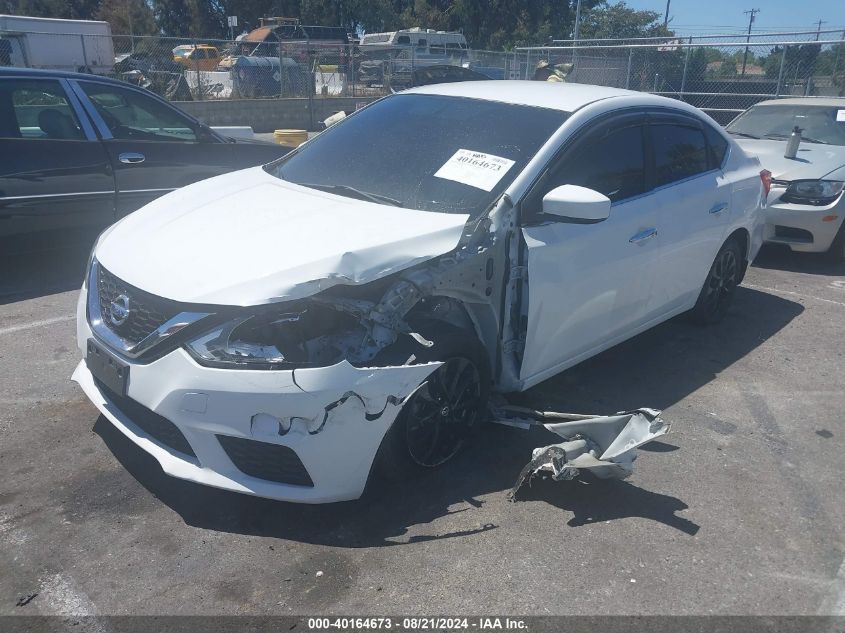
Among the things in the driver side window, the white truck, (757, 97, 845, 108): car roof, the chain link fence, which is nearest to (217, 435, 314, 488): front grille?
the driver side window

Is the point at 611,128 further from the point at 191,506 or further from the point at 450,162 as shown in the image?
the point at 191,506

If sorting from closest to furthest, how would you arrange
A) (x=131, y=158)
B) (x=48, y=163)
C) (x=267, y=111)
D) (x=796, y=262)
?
(x=48, y=163)
(x=131, y=158)
(x=796, y=262)
(x=267, y=111)

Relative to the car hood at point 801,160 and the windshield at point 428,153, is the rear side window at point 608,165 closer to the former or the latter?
the windshield at point 428,153

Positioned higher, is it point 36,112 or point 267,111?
point 36,112

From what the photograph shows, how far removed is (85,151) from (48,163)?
32 cm

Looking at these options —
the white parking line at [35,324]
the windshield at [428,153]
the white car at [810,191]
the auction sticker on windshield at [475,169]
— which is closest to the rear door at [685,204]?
the windshield at [428,153]

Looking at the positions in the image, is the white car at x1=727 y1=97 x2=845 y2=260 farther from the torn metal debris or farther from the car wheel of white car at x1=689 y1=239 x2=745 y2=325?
the torn metal debris

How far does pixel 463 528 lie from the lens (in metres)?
3.11

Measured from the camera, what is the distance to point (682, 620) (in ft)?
8.72

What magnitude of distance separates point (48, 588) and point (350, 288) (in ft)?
5.22

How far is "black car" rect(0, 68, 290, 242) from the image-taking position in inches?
222

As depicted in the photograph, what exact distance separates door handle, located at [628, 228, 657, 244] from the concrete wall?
16.0 meters

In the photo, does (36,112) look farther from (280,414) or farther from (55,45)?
(55,45)

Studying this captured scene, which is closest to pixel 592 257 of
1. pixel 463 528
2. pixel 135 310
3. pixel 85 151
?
pixel 463 528
